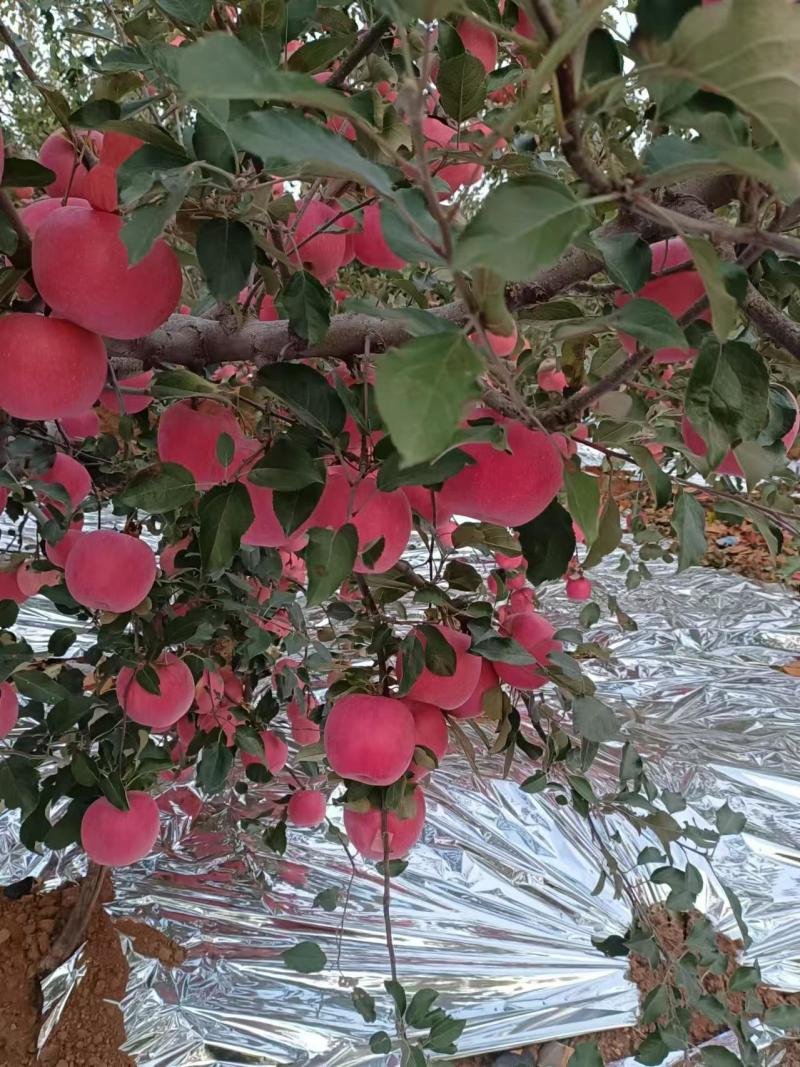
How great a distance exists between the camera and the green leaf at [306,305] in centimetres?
43

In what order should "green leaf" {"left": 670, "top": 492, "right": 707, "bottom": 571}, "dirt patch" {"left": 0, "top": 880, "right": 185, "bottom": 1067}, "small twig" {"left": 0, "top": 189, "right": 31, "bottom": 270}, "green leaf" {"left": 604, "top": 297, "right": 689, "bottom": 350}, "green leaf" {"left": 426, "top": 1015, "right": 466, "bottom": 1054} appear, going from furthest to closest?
"dirt patch" {"left": 0, "top": 880, "right": 185, "bottom": 1067}
"green leaf" {"left": 426, "top": 1015, "right": 466, "bottom": 1054}
"green leaf" {"left": 670, "top": 492, "right": 707, "bottom": 571}
"small twig" {"left": 0, "top": 189, "right": 31, "bottom": 270}
"green leaf" {"left": 604, "top": 297, "right": 689, "bottom": 350}

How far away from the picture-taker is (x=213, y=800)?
1496mm

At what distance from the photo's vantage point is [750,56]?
181 mm

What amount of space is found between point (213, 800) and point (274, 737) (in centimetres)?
38

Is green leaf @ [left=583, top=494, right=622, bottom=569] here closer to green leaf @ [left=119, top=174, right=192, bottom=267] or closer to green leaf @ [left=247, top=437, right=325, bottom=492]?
green leaf @ [left=247, top=437, right=325, bottom=492]

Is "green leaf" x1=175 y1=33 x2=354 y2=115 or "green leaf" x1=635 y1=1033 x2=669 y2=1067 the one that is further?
"green leaf" x1=635 y1=1033 x2=669 y2=1067

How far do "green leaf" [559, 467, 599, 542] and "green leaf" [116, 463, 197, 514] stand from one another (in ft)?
0.84

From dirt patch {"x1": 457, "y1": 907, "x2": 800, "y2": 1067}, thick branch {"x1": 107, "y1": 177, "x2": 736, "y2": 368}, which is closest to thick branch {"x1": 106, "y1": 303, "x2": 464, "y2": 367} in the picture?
thick branch {"x1": 107, "y1": 177, "x2": 736, "y2": 368}

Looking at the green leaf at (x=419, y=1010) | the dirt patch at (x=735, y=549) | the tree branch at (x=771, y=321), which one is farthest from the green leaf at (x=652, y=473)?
the dirt patch at (x=735, y=549)

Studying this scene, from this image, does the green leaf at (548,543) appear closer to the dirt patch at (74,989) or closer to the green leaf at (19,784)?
the green leaf at (19,784)

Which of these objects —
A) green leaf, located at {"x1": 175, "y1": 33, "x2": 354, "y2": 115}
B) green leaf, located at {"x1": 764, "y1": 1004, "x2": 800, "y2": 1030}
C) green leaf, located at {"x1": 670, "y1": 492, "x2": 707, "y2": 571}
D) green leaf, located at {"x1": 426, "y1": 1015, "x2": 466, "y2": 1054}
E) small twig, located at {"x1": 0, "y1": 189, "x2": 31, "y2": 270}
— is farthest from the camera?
green leaf, located at {"x1": 764, "y1": 1004, "x2": 800, "y2": 1030}

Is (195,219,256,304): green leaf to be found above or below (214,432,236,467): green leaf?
above

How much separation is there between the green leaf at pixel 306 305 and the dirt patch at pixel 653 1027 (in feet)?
3.46

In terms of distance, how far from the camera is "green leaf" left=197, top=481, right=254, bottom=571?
0.44 meters
